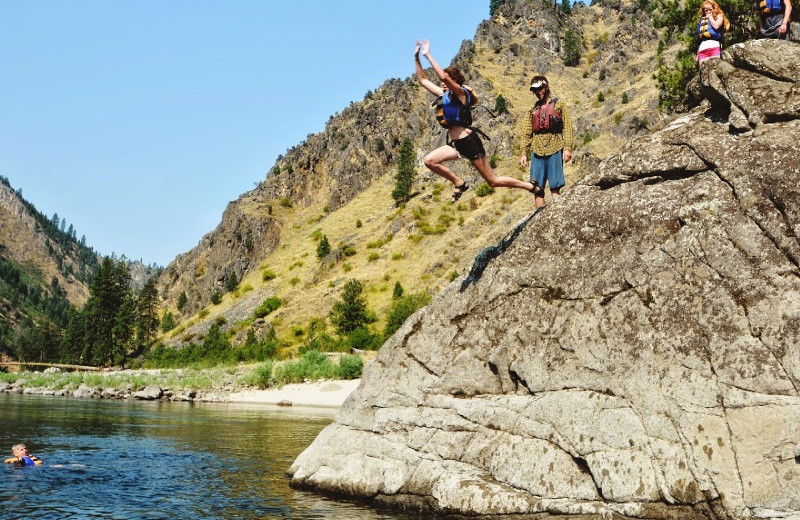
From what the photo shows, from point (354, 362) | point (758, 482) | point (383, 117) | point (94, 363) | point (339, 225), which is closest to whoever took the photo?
point (758, 482)

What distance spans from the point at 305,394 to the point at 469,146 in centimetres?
4696

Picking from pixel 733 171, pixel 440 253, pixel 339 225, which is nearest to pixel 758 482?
pixel 733 171

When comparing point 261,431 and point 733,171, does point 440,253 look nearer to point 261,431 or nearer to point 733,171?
point 261,431

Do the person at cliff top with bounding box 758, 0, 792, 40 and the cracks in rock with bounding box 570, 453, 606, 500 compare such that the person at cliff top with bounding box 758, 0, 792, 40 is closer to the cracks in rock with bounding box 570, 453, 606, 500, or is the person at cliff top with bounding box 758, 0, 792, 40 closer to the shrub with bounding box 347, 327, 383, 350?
the cracks in rock with bounding box 570, 453, 606, 500

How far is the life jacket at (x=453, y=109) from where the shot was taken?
43.6ft

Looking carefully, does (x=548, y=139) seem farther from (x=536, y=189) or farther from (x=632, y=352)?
(x=632, y=352)

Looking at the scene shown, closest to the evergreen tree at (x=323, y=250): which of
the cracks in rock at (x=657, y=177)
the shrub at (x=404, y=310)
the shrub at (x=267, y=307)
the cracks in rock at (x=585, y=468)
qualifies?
the shrub at (x=267, y=307)

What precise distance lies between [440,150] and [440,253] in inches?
3350

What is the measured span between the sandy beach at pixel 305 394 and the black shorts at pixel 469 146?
42.8 metres

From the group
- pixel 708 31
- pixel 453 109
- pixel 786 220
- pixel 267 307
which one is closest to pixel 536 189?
pixel 453 109

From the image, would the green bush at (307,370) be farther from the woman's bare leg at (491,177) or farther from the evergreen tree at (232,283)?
the evergreen tree at (232,283)

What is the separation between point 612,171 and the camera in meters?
14.8

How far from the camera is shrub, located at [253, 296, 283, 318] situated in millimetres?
108438

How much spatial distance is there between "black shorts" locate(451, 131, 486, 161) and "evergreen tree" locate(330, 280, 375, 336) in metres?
72.5
